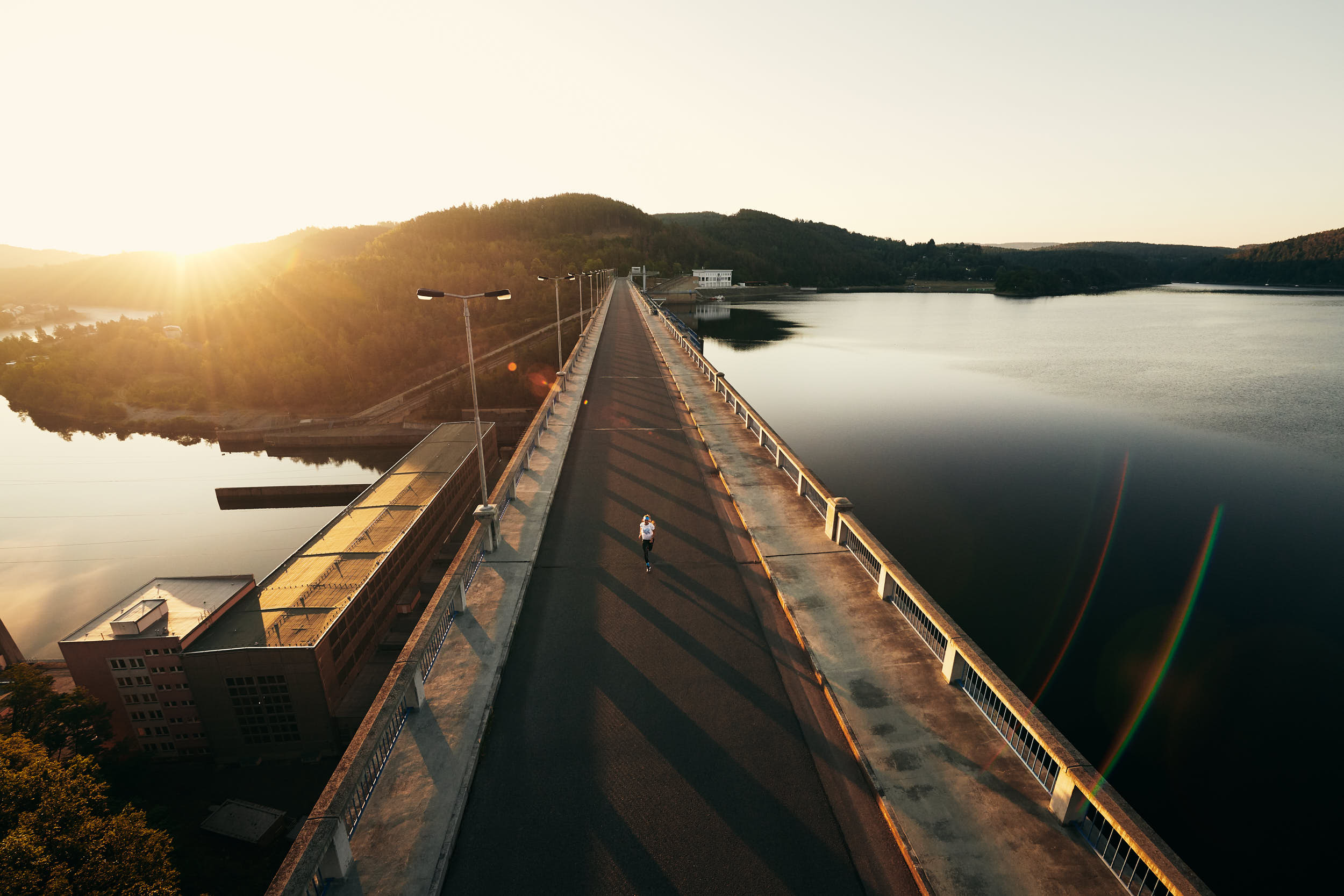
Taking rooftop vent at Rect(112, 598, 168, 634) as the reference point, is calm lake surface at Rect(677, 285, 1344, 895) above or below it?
above

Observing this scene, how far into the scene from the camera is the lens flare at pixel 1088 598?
26234mm

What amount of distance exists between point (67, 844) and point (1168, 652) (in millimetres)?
42706

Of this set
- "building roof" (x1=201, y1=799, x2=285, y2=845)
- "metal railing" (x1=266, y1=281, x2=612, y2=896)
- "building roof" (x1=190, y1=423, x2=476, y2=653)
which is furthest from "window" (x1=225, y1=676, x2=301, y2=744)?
"metal railing" (x1=266, y1=281, x2=612, y2=896)

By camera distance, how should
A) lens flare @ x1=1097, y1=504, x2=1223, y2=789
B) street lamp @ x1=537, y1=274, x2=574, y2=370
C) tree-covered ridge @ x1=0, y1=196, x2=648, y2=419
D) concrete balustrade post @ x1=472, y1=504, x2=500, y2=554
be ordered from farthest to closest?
tree-covered ridge @ x1=0, y1=196, x2=648, y2=419 → street lamp @ x1=537, y1=274, x2=574, y2=370 → lens flare @ x1=1097, y1=504, x2=1223, y2=789 → concrete balustrade post @ x1=472, y1=504, x2=500, y2=554

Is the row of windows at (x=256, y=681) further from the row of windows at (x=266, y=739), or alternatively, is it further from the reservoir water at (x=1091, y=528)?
the reservoir water at (x=1091, y=528)

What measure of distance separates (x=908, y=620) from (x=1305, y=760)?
2248 centimetres

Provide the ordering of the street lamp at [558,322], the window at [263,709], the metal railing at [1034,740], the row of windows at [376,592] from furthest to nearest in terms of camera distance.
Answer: the street lamp at [558,322]
the row of windows at [376,592]
the window at [263,709]
the metal railing at [1034,740]

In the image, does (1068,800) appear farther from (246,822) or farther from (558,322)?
(558,322)

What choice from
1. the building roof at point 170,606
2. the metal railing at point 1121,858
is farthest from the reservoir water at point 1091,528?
the metal railing at point 1121,858

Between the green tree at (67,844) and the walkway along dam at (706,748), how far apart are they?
1220 cm

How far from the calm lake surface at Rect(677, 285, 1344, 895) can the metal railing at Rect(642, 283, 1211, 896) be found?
12673mm

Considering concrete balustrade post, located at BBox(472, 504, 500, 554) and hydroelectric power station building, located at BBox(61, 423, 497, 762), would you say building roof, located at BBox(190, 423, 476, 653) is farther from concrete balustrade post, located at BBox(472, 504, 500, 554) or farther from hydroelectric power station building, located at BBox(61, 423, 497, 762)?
concrete balustrade post, located at BBox(472, 504, 500, 554)

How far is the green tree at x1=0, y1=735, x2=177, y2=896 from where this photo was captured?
13945mm

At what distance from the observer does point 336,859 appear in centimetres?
748
